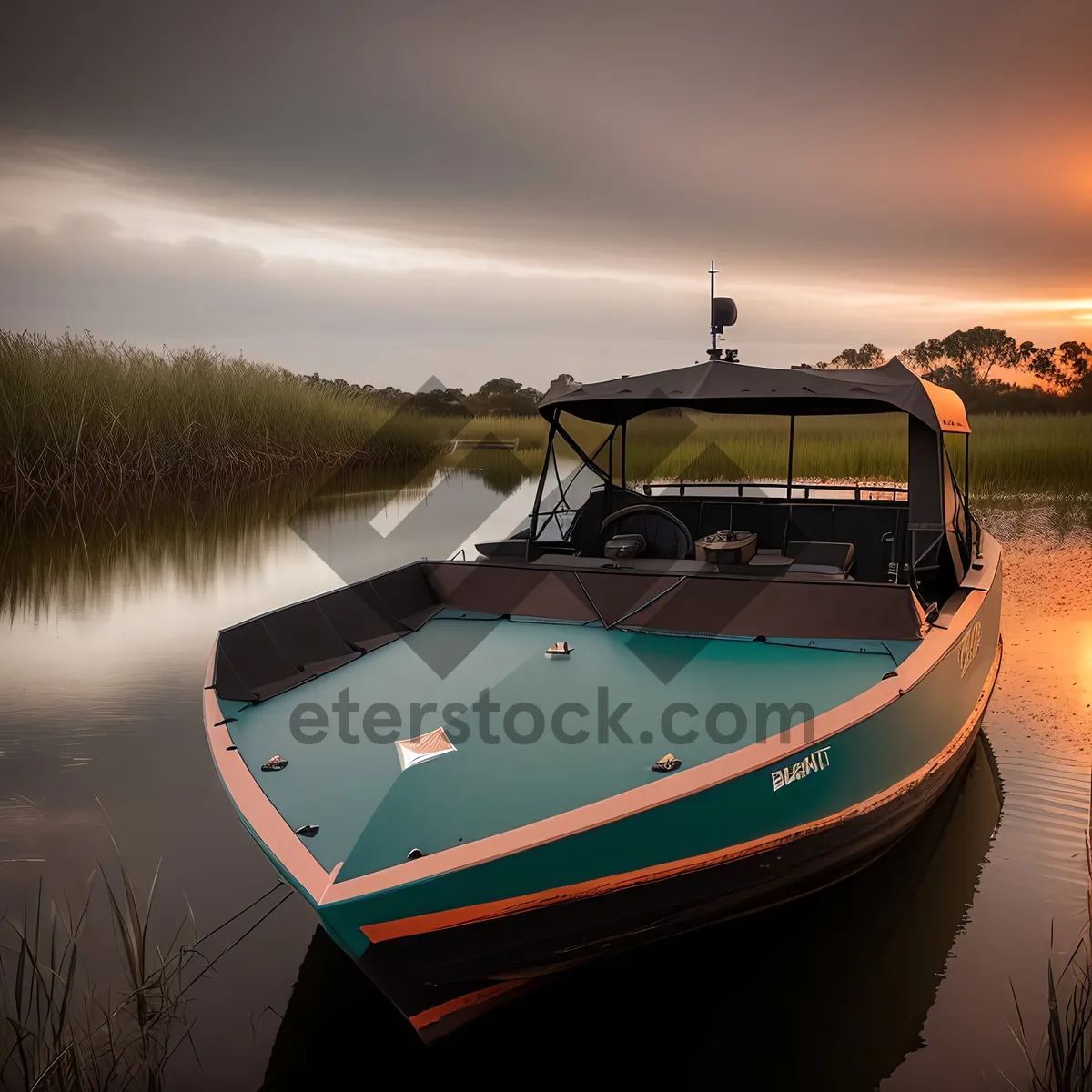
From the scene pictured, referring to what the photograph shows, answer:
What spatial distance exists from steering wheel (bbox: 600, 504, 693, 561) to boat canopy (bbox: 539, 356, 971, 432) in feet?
2.29

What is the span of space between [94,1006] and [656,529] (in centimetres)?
368

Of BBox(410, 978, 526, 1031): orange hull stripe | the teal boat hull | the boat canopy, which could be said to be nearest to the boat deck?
the teal boat hull

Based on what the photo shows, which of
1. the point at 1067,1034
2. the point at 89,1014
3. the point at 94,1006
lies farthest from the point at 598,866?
the point at 94,1006

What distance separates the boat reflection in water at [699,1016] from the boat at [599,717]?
0.37 meters

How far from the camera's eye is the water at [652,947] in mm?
2941

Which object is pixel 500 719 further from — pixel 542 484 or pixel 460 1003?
pixel 542 484

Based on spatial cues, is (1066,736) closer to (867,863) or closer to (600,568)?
(867,863)

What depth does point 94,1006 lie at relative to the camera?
3.17 metres

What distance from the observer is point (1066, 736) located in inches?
222

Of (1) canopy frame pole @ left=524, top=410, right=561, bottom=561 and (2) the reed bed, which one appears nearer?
(1) canopy frame pole @ left=524, top=410, right=561, bottom=561

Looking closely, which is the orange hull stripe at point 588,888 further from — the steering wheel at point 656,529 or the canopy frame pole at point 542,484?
the canopy frame pole at point 542,484

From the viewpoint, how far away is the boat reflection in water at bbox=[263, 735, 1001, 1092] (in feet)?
9.46

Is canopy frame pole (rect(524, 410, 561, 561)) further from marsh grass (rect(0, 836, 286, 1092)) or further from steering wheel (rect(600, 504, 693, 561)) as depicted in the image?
marsh grass (rect(0, 836, 286, 1092))

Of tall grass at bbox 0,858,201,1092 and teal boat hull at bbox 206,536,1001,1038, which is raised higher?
teal boat hull at bbox 206,536,1001,1038
